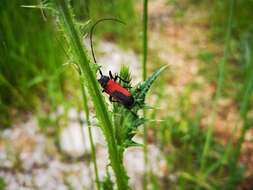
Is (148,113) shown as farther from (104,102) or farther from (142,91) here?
(104,102)

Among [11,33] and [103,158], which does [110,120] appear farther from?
[11,33]

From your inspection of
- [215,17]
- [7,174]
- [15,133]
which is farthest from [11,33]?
[215,17]

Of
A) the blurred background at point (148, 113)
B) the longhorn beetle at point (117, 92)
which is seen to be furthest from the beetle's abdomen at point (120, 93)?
the blurred background at point (148, 113)

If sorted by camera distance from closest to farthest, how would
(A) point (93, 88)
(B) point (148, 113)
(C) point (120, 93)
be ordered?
(A) point (93, 88) → (C) point (120, 93) → (B) point (148, 113)

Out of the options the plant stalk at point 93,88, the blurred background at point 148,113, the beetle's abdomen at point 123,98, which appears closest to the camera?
the plant stalk at point 93,88

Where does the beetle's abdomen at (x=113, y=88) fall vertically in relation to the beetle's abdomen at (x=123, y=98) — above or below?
above

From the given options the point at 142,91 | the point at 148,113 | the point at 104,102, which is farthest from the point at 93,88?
the point at 148,113

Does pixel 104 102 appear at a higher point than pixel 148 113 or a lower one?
higher

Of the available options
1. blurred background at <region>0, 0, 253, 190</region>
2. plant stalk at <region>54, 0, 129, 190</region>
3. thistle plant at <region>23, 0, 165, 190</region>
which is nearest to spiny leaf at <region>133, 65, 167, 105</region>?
thistle plant at <region>23, 0, 165, 190</region>

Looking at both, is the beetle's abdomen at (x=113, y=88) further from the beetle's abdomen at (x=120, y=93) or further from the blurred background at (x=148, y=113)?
the blurred background at (x=148, y=113)
